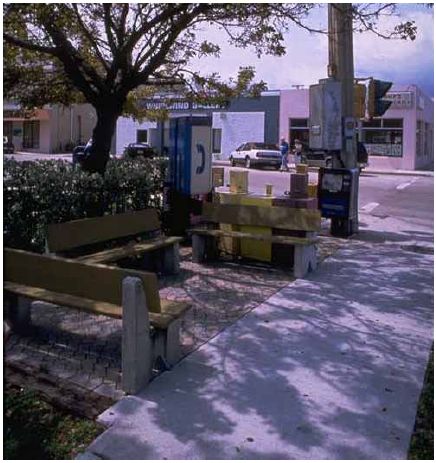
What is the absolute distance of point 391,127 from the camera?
3606 centimetres

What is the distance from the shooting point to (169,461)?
320 cm

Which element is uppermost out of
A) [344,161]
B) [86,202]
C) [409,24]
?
[409,24]

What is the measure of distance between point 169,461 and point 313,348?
2026 millimetres

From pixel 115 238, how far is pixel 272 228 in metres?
2.18

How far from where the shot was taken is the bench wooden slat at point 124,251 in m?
6.12

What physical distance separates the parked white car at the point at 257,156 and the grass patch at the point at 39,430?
30.2 m

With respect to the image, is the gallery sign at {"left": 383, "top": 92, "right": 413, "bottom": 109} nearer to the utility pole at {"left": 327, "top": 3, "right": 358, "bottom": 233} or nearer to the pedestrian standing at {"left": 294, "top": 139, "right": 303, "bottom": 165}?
the pedestrian standing at {"left": 294, "top": 139, "right": 303, "bottom": 165}

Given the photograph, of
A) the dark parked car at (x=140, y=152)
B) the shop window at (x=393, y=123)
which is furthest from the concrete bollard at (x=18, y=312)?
the shop window at (x=393, y=123)

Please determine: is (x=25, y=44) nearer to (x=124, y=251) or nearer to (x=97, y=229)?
(x=97, y=229)

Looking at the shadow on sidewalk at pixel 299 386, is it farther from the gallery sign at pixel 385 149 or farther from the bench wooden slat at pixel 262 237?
the gallery sign at pixel 385 149

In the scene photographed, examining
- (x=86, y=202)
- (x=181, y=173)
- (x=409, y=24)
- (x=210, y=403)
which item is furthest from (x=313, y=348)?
(x=409, y=24)

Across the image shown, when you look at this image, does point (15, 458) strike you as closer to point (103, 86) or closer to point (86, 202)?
point (86, 202)

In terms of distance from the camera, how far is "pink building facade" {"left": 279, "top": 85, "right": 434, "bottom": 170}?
115 feet

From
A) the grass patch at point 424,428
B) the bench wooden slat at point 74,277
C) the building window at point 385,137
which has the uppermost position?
the building window at point 385,137
